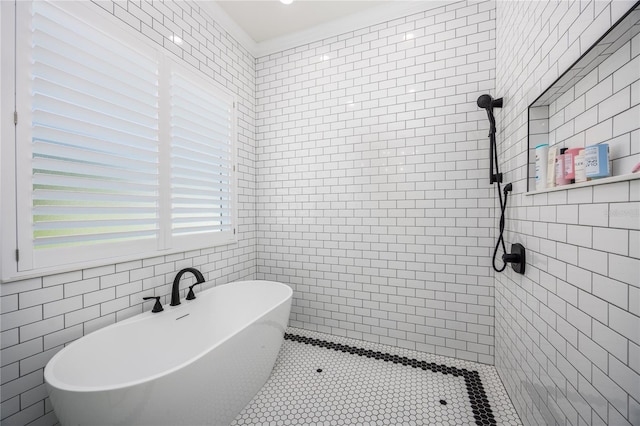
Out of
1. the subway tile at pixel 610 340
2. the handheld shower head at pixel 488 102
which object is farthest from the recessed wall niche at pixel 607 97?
the handheld shower head at pixel 488 102

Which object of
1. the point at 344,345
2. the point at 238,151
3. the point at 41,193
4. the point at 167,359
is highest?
the point at 238,151

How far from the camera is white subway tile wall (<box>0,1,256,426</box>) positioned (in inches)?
47.5

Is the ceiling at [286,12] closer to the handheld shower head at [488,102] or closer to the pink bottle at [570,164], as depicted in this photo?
the handheld shower head at [488,102]

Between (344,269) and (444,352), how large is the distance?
3.66 ft

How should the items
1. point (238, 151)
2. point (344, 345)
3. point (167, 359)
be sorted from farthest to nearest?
point (238, 151), point (344, 345), point (167, 359)

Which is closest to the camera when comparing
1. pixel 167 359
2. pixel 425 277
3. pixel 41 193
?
pixel 41 193

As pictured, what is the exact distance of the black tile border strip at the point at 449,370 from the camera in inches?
63.7

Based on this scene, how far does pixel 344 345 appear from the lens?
7.92ft

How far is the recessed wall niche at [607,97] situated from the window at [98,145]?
7.75ft

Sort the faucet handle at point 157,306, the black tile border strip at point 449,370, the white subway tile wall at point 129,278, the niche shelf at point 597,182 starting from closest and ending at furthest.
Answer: the niche shelf at point 597,182, the white subway tile wall at point 129,278, the black tile border strip at point 449,370, the faucet handle at point 157,306

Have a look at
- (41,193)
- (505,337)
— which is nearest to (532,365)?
(505,337)

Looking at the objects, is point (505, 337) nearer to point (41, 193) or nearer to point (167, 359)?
point (167, 359)

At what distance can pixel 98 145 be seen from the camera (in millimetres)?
1510

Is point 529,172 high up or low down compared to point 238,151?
down
